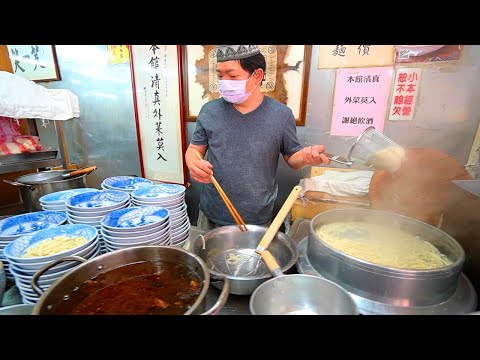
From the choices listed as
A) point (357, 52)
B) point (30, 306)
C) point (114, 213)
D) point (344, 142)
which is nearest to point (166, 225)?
point (114, 213)

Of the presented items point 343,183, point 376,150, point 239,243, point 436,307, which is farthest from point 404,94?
point 239,243

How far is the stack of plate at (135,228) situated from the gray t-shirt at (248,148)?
2.65ft

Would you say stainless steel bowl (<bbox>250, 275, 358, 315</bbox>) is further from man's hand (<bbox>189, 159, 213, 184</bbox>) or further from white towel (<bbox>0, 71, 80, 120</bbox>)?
white towel (<bbox>0, 71, 80, 120</bbox>)

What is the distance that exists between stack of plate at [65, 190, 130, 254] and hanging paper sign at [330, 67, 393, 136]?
257 centimetres

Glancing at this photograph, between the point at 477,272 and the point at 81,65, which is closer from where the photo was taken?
the point at 477,272

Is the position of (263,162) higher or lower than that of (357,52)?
lower

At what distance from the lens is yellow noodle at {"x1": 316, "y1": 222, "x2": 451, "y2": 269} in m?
1.39

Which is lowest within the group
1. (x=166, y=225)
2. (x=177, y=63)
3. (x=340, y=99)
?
(x=166, y=225)

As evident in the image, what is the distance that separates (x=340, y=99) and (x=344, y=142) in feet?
1.72

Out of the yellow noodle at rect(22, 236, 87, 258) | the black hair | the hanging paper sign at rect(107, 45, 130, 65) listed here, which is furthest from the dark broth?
the hanging paper sign at rect(107, 45, 130, 65)

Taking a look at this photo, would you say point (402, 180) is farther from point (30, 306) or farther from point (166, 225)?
point (30, 306)

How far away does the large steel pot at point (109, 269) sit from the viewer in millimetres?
843

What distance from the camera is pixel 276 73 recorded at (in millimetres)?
3143

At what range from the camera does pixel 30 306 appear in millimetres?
1032
